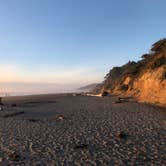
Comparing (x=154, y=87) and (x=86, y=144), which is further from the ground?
(x=154, y=87)

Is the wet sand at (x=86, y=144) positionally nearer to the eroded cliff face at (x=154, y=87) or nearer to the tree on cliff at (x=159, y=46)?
the eroded cliff face at (x=154, y=87)

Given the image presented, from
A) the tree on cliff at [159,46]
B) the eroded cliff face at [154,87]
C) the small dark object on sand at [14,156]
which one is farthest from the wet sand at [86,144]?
the tree on cliff at [159,46]

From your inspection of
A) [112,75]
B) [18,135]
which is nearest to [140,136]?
[18,135]

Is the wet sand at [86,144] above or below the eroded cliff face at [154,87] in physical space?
below

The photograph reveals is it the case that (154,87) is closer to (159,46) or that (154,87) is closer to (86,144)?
(159,46)

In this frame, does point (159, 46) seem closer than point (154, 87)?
No

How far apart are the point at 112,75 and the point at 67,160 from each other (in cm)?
7219

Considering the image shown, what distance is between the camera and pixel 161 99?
84.5ft

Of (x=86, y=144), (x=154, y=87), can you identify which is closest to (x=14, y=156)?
(x=86, y=144)

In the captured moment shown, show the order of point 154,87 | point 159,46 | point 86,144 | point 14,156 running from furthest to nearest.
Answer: point 159,46 → point 154,87 → point 86,144 → point 14,156

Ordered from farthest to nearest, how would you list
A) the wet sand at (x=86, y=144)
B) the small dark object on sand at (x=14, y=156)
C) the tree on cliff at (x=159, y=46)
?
the tree on cliff at (x=159, y=46), the small dark object on sand at (x=14, y=156), the wet sand at (x=86, y=144)

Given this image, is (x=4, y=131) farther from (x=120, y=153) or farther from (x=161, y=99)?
(x=161, y=99)

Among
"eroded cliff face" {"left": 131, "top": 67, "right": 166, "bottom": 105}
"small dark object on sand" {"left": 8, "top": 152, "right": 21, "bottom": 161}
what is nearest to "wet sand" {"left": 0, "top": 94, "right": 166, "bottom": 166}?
"small dark object on sand" {"left": 8, "top": 152, "right": 21, "bottom": 161}

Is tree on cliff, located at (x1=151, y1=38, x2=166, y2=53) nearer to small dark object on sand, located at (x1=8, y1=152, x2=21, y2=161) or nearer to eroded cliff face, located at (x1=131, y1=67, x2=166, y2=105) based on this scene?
eroded cliff face, located at (x1=131, y1=67, x2=166, y2=105)
